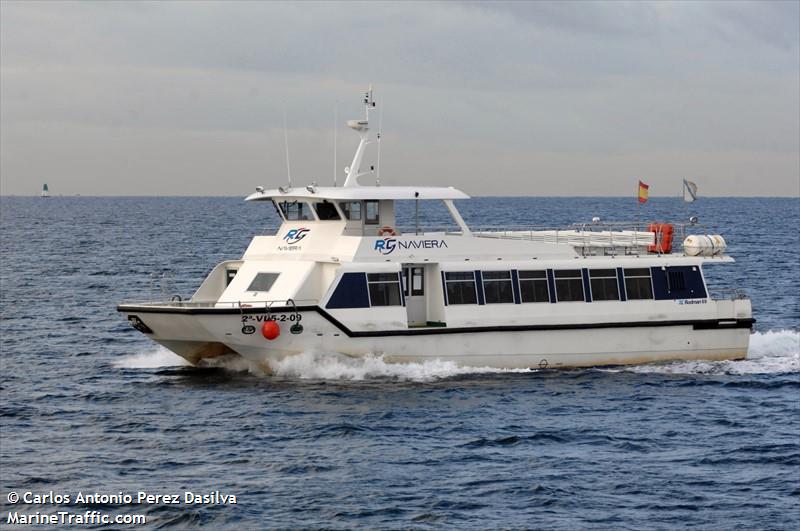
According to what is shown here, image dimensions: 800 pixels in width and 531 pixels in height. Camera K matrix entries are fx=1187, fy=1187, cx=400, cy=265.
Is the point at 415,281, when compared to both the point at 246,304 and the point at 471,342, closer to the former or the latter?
the point at 471,342

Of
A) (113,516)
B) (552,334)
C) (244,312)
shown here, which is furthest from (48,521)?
(552,334)

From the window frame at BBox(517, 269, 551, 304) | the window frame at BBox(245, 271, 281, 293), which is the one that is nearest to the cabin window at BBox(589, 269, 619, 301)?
the window frame at BBox(517, 269, 551, 304)

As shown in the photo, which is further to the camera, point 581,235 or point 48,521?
point 581,235

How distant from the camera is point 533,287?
31406 millimetres

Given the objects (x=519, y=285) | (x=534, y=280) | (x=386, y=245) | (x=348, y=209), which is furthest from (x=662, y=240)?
(x=348, y=209)

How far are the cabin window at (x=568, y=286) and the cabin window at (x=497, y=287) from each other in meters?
1.36

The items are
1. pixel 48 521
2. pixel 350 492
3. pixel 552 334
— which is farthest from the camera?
pixel 552 334

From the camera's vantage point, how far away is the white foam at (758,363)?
1251 inches

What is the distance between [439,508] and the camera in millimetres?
19984

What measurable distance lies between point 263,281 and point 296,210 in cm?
232

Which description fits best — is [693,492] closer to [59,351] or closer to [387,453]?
[387,453]

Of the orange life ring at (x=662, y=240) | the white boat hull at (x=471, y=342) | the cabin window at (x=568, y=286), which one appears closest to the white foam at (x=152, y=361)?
the white boat hull at (x=471, y=342)

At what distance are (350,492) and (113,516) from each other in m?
4.08

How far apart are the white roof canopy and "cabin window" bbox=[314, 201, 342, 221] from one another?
373mm
